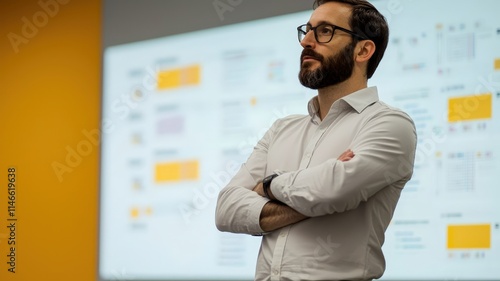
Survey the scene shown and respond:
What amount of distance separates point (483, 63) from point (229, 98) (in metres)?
1.33

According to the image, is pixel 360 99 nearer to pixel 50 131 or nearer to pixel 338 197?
pixel 338 197

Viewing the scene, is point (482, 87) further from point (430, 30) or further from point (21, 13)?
point (21, 13)

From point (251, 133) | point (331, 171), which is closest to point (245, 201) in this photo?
point (331, 171)

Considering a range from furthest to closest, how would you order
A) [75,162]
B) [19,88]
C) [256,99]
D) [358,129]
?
1. [19,88]
2. [75,162]
3. [256,99]
4. [358,129]

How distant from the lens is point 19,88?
4.47 meters

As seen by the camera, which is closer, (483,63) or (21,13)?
(483,63)

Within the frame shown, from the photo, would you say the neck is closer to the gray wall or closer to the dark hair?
the dark hair

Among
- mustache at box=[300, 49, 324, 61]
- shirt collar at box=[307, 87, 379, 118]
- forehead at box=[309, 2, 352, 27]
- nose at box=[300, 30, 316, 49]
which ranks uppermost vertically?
forehead at box=[309, 2, 352, 27]

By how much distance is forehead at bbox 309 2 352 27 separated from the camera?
191 cm

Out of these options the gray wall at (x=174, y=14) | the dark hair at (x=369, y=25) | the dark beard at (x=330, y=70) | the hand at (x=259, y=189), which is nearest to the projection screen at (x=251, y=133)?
the gray wall at (x=174, y=14)

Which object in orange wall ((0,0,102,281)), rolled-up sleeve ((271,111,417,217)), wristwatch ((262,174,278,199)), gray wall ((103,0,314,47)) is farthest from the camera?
orange wall ((0,0,102,281))

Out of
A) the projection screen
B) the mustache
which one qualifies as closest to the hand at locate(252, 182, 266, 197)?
the mustache

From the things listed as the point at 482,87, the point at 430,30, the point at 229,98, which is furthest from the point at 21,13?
the point at 482,87

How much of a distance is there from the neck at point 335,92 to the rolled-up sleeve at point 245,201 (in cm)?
20
